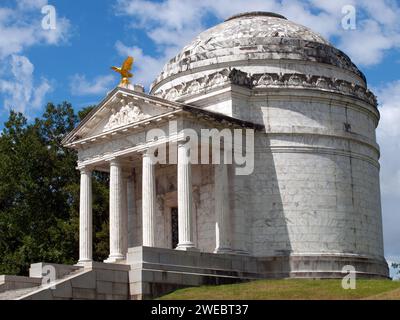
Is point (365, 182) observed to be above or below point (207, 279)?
above

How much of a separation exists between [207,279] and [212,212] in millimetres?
5312

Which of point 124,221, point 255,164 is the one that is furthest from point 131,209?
point 255,164

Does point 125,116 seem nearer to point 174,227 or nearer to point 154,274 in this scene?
point 174,227

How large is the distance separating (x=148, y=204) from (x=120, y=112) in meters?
5.61

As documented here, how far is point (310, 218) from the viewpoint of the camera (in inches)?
1714

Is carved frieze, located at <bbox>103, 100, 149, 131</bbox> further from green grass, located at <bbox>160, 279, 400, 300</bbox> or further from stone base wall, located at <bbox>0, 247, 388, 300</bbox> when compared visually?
green grass, located at <bbox>160, 279, 400, 300</bbox>

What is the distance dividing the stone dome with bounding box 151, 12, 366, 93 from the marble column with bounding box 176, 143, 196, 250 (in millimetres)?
7838

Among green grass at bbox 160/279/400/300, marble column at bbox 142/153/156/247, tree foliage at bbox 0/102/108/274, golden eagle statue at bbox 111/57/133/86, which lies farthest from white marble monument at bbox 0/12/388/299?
tree foliage at bbox 0/102/108/274

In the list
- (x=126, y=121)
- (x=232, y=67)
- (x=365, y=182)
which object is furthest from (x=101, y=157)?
(x=365, y=182)

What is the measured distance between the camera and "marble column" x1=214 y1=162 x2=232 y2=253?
41.4m

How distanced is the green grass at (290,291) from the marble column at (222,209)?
171 inches

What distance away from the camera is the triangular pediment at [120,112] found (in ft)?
136

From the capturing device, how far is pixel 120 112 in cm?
4378
